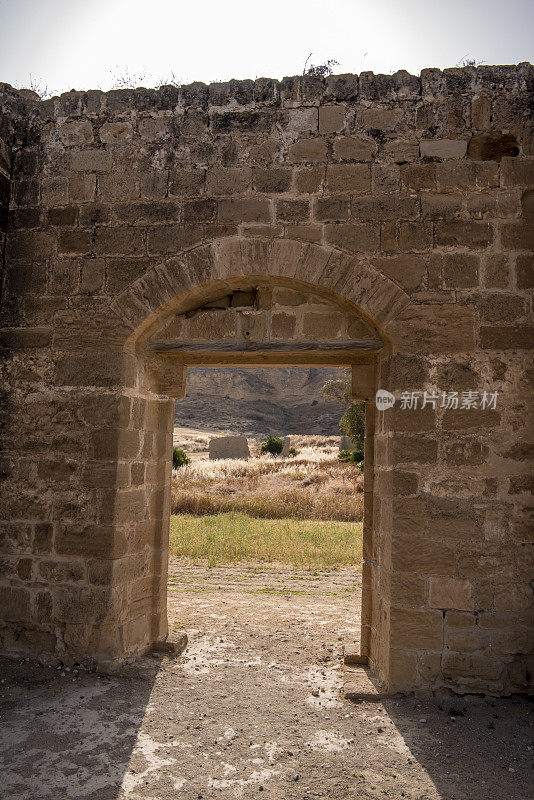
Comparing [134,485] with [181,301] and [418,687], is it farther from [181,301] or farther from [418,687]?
[418,687]

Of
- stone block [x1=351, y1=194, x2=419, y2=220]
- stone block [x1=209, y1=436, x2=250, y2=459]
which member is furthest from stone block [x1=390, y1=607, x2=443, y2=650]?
stone block [x1=209, y1=436, x2=250, y2=459]

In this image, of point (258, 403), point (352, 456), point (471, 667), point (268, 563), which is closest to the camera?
point (471, 667)

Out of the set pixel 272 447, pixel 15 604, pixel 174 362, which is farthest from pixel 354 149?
pixel 272 447

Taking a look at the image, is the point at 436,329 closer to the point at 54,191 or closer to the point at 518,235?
the point at 518,235

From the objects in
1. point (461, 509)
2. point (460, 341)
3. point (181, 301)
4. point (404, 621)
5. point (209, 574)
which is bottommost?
point (209, 574)

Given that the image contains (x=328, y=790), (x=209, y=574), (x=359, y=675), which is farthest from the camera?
(x=209, y=574)

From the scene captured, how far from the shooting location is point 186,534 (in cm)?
1008

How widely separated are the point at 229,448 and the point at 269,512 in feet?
29.0

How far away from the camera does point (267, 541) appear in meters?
9.66

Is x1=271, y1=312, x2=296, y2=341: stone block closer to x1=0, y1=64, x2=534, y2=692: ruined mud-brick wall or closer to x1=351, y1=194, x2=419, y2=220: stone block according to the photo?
x1=0, y1=64, x2=534, y2=692: ruined mud-brick wall

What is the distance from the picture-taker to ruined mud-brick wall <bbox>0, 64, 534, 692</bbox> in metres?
3.89

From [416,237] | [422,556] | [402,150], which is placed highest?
[402,150]

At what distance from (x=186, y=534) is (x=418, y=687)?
6.75 meters

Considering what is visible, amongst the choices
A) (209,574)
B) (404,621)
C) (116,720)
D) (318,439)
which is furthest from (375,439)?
(318,439)
